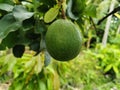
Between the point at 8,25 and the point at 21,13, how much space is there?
0.10 ft

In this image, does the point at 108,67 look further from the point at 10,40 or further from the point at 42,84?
the point at 10,40

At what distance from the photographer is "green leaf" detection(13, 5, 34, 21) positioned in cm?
59

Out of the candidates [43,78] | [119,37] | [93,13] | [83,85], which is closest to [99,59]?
[83,85]

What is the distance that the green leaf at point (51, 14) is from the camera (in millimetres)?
603

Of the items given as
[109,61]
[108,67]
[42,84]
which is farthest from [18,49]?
[109,61]

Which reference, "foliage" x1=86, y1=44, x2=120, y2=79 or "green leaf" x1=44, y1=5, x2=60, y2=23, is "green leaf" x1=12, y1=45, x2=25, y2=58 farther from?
"foliage" x1=86, y1=44, x2=120, y2=79

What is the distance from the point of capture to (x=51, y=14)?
23.7 inches

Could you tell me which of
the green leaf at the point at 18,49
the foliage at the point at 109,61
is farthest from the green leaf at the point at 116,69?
the green leaf at the point at 18,49

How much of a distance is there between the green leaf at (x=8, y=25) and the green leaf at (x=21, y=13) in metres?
0.02

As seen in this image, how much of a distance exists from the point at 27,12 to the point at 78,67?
11.5 ft

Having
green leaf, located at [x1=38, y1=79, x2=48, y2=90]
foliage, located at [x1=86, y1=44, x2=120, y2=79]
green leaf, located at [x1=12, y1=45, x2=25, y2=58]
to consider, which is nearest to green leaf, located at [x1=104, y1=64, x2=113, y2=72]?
foliage, located at [x1=86, y1=44, x2=120, y2=79]

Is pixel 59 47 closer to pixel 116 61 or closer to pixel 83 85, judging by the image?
pixel 83 85

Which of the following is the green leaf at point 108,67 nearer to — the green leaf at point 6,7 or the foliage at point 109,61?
the foliage at point 109,61

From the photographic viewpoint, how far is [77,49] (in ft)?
1.96
